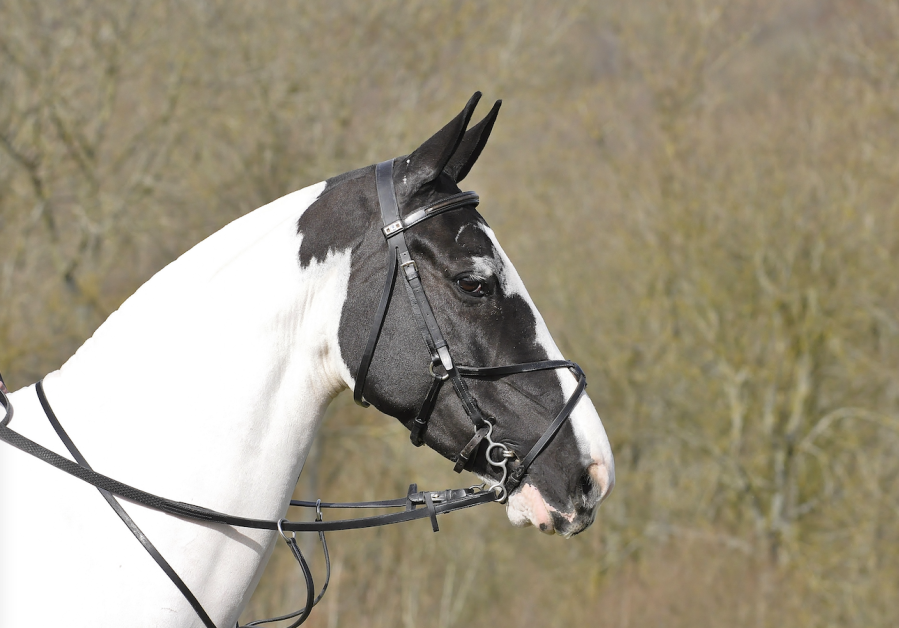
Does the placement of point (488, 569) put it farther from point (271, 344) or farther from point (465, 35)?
point (271, 344)

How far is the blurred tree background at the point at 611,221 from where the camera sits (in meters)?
12.6

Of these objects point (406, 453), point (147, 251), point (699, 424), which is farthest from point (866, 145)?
point (147, 251)

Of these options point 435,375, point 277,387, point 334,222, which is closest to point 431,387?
point 435,375

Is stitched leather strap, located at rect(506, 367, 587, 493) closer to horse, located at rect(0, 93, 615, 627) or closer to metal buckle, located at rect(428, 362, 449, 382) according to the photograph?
horse, located at rect(0, 93, 615, 627)

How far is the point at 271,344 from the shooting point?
238cm

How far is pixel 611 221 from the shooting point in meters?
18.9

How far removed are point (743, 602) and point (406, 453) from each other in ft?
19.6

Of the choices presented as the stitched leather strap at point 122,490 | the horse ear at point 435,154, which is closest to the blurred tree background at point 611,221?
the stitched leather strap at point 122,490

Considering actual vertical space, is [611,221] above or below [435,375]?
below

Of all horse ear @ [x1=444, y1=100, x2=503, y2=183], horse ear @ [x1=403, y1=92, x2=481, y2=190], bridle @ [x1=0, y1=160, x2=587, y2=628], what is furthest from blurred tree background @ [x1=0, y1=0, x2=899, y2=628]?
horse ear @ [x1=403, y1=92, x2=481, y2=190]

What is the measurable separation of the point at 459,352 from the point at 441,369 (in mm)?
74

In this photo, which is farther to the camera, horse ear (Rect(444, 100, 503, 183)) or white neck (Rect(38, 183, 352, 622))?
horse ear (Rect(444, 100, 503, 183))

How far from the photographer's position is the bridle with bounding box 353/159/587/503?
240cm

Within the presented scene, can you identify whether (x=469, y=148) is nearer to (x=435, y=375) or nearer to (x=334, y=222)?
(x=334, y=222)
